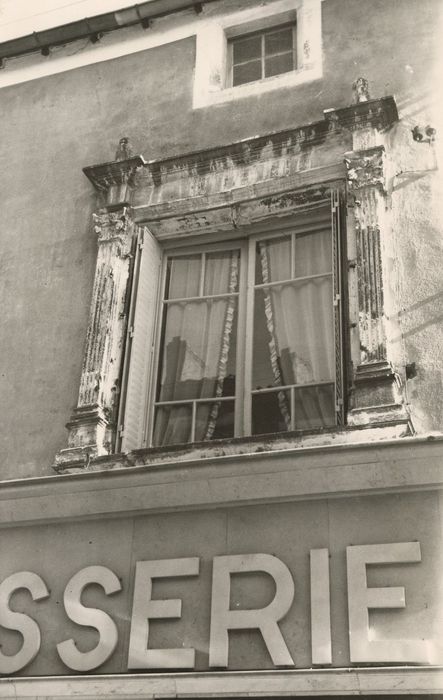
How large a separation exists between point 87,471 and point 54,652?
125cm

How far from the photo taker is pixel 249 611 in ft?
18.3

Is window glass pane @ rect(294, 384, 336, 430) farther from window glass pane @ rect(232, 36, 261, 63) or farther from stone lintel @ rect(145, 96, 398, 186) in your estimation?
window glass pane @ rect(232, 36, 261, 63)

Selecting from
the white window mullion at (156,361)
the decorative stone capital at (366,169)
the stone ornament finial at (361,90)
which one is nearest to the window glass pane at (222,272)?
the white window mullion at (156,361)

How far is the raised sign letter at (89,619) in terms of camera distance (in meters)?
5.79

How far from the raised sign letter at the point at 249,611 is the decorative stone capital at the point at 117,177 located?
3429mm

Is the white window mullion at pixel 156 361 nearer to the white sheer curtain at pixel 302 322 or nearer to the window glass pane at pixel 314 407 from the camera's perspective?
the white sheer curtain at pixel 302 322

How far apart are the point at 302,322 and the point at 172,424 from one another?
1.28 metres

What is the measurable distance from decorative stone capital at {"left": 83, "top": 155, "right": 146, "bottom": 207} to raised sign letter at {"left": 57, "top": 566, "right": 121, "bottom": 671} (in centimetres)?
324

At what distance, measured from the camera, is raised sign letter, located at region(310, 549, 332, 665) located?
208 inches

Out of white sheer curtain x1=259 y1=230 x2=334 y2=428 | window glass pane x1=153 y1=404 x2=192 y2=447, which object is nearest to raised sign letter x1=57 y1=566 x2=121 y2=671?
window glass pane x1=153 y1=404 x2=192 y2=447

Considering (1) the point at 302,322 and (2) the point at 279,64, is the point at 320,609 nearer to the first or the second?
(1) the point at 302,322

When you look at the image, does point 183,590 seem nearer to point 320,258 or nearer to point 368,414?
point 368,414

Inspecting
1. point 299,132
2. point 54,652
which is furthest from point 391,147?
point 54,652

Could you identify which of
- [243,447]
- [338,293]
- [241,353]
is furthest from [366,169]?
[243,447]
